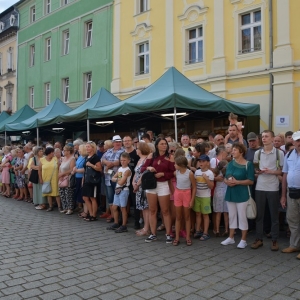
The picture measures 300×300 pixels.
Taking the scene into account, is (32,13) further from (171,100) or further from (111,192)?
(111,192)

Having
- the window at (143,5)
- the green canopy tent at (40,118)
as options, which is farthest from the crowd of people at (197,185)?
the window at (143,5)

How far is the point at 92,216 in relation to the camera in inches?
301

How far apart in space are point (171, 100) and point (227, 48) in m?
6.46

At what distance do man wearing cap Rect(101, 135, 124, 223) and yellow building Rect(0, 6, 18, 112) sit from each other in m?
22.8

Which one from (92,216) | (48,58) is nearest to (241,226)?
(92,216)

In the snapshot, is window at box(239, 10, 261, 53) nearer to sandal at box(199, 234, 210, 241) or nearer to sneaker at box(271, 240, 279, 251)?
sandal at box(199, 234, 210, 241)

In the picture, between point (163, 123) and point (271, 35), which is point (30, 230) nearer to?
point (163, 123)

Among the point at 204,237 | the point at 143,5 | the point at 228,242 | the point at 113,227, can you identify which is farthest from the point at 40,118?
the point at 228,242

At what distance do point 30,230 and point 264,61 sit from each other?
10119mm

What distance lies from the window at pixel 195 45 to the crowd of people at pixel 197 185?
25.2ft

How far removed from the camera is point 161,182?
5773 millimetres

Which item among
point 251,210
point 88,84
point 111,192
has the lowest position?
point 251,210

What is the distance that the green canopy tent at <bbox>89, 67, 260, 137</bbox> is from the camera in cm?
862

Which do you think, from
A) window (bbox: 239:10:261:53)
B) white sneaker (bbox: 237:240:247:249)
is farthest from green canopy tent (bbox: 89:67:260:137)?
window (bbox: 239:10:261:53)
